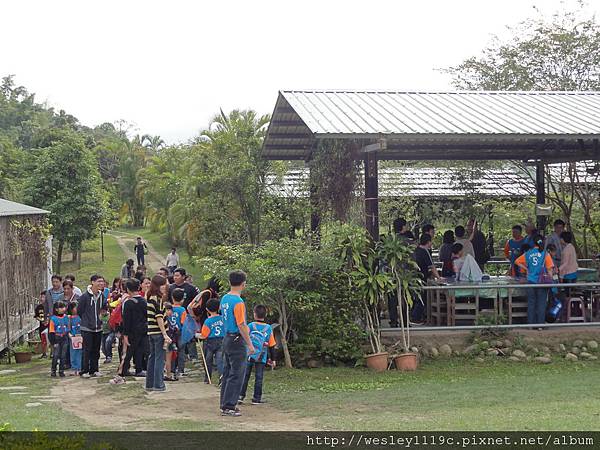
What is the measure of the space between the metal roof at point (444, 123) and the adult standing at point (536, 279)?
1.93m

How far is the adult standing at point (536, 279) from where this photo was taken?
1402cm

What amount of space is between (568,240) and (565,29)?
58.5 feet

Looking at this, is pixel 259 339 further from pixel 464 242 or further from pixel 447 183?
pixel 447 183

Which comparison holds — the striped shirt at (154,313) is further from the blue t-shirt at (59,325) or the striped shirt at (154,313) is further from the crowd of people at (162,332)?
the blue t-shirt at (59,325)

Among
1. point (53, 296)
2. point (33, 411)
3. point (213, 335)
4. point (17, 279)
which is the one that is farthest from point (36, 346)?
point (33, 411)

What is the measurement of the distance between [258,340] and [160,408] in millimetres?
1445

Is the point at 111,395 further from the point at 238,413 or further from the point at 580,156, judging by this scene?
the point at 580,156

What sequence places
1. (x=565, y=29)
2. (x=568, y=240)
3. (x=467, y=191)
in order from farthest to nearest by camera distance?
(x=565, y=29) → (x=467, y=191) → (x=568, y=240)

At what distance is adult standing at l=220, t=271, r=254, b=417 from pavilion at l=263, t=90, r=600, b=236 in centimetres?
397

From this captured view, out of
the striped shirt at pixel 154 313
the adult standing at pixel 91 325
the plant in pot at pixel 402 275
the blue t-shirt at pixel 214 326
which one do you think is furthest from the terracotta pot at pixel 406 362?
the adult standing at pixel 91 325

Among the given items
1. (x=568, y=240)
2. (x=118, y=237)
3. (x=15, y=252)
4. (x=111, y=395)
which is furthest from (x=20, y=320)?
(x=118, y=237)

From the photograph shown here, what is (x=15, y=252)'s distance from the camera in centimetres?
1836

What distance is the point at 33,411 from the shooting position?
10250mm

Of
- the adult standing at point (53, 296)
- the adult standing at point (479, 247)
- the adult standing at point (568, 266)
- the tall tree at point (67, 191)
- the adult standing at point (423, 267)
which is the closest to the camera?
the adult standing at point (423, 267)
